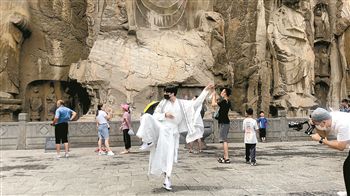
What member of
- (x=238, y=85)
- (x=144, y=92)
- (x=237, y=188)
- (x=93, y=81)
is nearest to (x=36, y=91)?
(x=93, y=81)

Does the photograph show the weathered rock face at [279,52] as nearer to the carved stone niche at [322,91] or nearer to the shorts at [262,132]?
the carved stone niche at [322,91]

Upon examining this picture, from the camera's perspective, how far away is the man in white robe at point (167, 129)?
17.2 feet

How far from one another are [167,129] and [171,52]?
942 centimetres

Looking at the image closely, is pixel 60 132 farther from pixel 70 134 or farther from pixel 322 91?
pixel 322 91

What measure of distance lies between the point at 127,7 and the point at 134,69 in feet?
9.25

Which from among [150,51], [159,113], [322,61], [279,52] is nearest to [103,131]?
[159,113]

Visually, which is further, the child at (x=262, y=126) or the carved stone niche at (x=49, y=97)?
the carved stone niche at (x=49, y=97)

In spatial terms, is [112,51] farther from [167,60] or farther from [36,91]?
[36,91]

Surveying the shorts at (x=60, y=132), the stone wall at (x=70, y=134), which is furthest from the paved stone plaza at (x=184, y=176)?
the stone wall at (x=70, y=134)

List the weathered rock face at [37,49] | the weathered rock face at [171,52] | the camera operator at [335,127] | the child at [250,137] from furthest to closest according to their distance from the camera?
the weathered rock face at [37,49] < the weathered rock face at [171,52] < the child at [250,137] < the camera operator at [335,127]

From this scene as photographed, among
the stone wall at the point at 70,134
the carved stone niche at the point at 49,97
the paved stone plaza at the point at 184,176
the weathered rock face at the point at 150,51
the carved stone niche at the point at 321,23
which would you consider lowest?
the paved stone plaza at the point at 184,176

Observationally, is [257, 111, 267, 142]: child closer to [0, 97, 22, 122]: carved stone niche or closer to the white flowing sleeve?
the white flowing sleeve

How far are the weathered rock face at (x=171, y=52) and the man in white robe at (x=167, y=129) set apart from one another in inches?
313

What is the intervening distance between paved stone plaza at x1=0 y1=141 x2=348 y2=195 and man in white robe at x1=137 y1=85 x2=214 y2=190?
1.17ft
